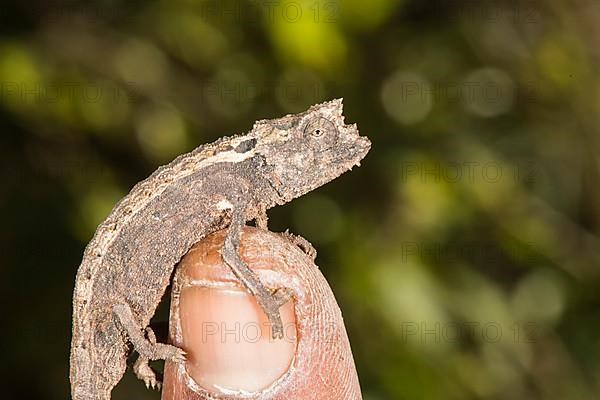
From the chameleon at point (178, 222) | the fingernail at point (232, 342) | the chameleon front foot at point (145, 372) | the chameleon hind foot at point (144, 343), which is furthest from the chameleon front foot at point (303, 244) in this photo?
the chameleon front foot at point (145, 372)

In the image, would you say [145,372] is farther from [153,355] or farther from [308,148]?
[308,148]

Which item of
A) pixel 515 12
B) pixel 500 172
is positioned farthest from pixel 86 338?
pixel 515 12

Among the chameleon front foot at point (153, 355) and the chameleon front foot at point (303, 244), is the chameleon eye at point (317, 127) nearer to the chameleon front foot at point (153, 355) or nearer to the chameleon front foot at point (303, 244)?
the chameleon front foot at point (303, 244)

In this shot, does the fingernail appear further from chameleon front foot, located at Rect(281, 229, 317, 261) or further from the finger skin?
chameleon front foot, located at Rect(281, 229, 317, 261)

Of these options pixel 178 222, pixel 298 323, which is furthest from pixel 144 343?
pixel 298 323

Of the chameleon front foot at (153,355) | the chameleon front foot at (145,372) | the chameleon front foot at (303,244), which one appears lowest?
the chameleon front foot at (145,372)

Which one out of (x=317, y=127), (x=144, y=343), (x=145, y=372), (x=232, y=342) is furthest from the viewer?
(x=145, y=372)

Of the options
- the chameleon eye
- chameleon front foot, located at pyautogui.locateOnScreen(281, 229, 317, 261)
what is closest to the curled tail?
chameleon front foot, located at pyautogui.locateOnScreen(281, 229, 317, 261)

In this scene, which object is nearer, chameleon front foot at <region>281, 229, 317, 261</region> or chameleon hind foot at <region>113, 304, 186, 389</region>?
chameleon hind foot at <region>113, 304, 186, 389</region>
